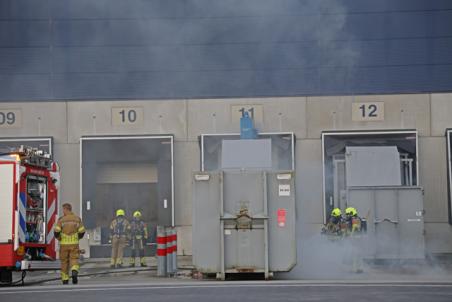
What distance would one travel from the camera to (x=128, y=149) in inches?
1071

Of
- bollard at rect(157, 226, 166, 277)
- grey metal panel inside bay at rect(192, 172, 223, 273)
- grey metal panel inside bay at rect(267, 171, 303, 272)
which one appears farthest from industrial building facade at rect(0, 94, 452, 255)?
grey metal panel inside bay at rect(192, 172, 223, 273)

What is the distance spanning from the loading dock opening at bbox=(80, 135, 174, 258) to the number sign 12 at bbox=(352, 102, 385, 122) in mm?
5072

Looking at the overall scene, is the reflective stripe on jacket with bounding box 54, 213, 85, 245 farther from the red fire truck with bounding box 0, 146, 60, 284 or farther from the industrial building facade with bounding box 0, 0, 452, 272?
the industrial building facade with bounding box 0, 0, 452, 272

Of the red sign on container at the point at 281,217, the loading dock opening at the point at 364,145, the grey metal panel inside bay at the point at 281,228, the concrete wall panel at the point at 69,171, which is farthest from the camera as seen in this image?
Answer: the concrete wall panel at the point at 69,171

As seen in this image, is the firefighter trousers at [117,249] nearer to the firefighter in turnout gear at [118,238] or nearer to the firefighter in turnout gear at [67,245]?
the firefighter in turnout gear at [118,238]

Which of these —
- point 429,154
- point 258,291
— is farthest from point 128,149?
point 258,291

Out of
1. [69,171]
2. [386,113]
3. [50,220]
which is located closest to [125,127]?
[69,171]

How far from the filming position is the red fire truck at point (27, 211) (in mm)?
16422

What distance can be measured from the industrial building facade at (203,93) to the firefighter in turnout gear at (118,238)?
306cm

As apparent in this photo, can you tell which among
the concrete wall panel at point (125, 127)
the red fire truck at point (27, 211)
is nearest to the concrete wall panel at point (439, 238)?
the concrete wall panel at point (125, 127)

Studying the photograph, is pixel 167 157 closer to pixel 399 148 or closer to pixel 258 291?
pixel 399 148

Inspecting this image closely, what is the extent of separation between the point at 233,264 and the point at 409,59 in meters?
10.2

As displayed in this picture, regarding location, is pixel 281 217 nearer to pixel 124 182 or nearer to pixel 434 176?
pixel 434 176

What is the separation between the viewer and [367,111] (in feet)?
87.1
